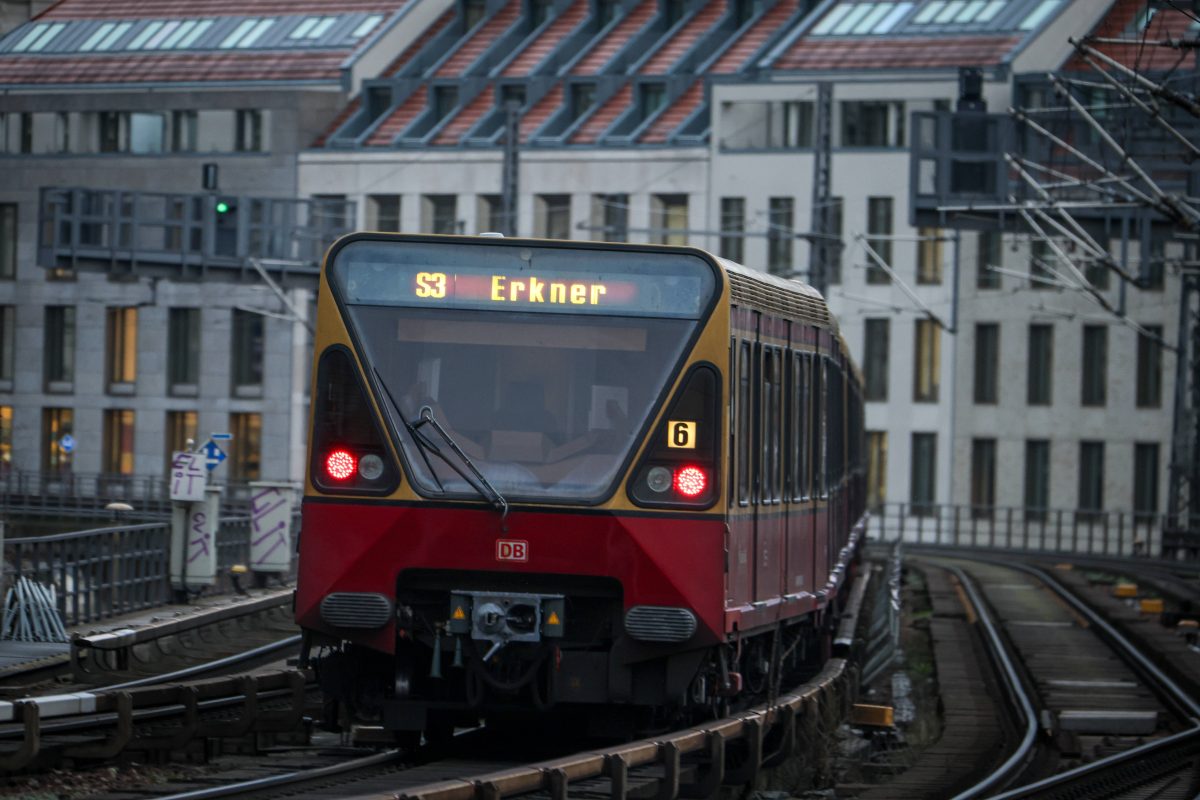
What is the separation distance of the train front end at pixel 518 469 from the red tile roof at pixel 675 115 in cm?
5929

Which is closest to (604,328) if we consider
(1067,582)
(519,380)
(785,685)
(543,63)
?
(519,380)

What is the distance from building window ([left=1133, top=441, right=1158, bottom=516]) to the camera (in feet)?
232

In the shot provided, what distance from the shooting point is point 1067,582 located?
153ft

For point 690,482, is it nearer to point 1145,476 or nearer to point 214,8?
point 1145,476

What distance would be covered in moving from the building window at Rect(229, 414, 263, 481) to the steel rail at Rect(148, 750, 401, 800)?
60383mm

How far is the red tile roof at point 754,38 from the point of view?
244ft

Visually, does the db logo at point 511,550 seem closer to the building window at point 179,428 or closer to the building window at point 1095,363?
the building window at point 1095,363

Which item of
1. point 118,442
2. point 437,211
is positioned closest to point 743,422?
point 437,211

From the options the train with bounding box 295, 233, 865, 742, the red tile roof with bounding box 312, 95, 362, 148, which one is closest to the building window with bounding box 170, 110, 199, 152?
the red tile roof with bounding box 312, 95, 362, 148

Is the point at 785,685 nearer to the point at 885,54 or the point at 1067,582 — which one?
the point at 1067,582

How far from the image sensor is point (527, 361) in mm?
15102

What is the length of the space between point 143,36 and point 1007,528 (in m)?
26.7

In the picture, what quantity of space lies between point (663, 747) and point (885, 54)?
5794 centimetres

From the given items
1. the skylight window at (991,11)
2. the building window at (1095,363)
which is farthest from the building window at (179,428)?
the building window at (1095,363)
